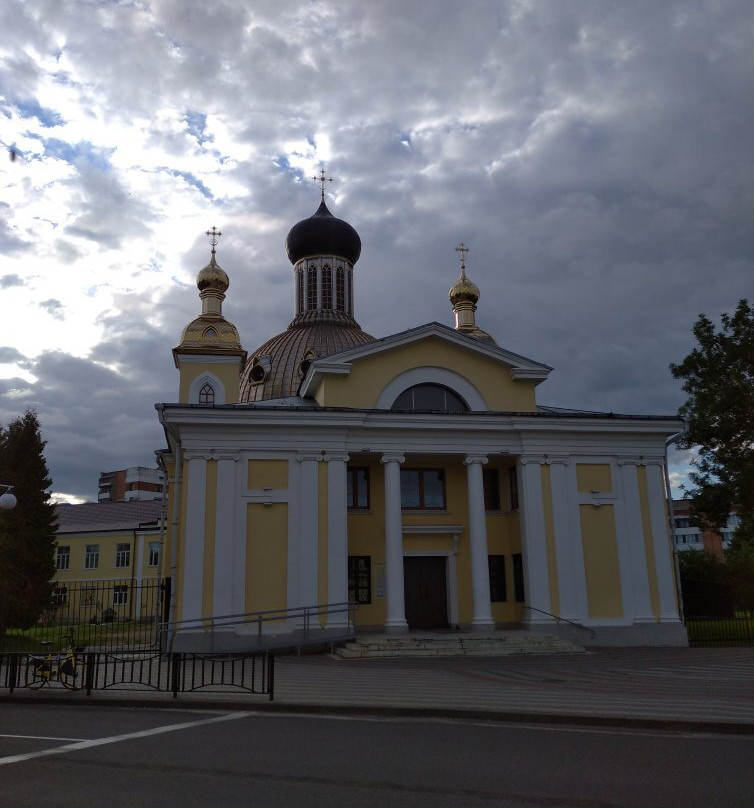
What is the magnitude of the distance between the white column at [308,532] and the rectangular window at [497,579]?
6376mm

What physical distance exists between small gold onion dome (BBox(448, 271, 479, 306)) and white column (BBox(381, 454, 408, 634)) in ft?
59.8

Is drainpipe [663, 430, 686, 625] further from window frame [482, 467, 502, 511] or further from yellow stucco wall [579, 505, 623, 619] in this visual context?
window frame [482, 467, 502, 511]

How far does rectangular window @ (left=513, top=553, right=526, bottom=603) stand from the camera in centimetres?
2523

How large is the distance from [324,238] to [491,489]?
18512mm

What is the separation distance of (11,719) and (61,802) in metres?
5.70

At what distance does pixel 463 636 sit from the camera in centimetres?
2138

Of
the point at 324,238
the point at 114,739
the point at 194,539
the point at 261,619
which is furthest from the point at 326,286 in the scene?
the point at 114,739

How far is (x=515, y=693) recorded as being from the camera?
13.1 metres

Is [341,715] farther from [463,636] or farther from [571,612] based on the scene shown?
[571,612]

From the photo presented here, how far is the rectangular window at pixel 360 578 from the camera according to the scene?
24.7 meters

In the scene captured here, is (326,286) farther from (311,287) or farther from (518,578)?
(518,578)

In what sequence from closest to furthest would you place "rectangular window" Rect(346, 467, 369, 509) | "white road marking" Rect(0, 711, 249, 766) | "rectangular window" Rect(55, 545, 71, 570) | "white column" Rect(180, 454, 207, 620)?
"white road marking" Rect(0, 711, 249, 766) < "white column" Rect(180, 454, 207, 620) < "rectangular window" Rect(346, 467, 369, 509) < "rectangular window" Rect(55, 545, 71, 570)

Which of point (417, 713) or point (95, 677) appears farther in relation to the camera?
point (95, 677)

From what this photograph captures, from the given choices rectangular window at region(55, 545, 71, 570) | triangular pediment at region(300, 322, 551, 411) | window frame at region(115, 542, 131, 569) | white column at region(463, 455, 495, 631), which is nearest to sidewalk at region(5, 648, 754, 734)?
white column at region(463, 455, 495, 631)
